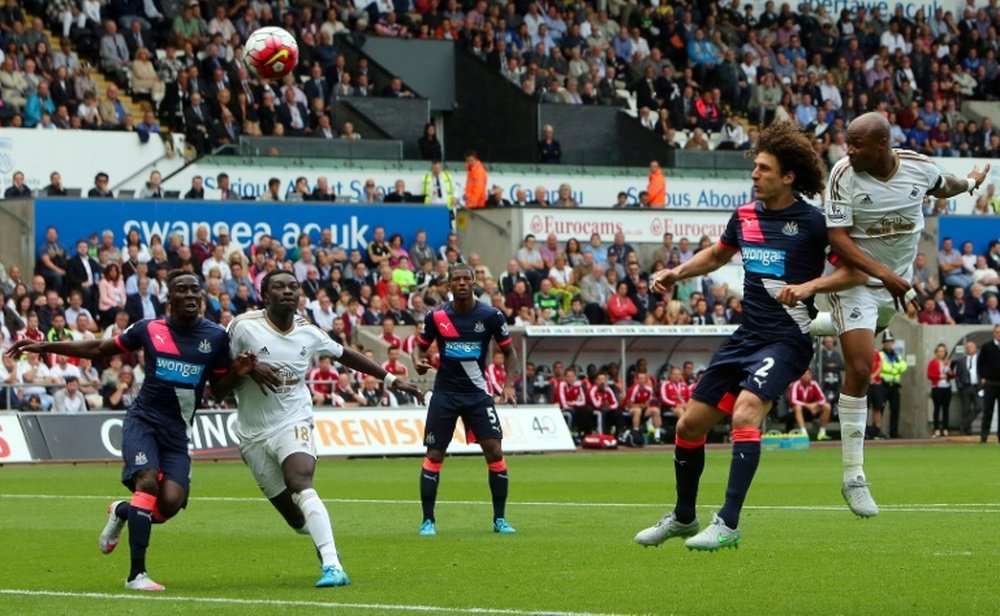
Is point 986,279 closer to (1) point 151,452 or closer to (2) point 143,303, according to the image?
(2) point 143,303

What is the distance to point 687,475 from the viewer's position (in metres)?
11.9

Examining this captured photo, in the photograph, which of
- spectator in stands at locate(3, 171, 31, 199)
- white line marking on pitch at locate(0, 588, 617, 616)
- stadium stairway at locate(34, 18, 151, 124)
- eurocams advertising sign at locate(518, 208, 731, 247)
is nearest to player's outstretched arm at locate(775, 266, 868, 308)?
white line marking on pitch at locate(0, 588, 617, 616)

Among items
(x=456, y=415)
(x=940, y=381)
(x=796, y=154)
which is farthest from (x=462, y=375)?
(x=940, y=381)

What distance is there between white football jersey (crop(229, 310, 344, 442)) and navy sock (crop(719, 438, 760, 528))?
9.82 ft

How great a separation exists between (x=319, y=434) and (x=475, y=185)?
9.72 meters

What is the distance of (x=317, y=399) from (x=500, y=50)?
45.2 feet

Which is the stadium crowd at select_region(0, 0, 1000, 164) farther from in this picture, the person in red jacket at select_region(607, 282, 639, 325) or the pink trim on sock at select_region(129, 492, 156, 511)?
the pink trim on sock at select_region(129, 492, 156, 511)

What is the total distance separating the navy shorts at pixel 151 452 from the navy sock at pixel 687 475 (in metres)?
3.28

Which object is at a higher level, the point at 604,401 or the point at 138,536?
the point at 138,536

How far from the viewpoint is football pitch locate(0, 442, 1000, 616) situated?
10.8m

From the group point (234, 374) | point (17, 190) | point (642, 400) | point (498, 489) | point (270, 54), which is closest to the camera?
point (234, 374)

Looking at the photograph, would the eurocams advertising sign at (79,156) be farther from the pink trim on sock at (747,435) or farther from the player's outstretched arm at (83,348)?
the pink trim on sock at (747,435)

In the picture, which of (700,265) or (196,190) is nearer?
(700,265)

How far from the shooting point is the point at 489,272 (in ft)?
125
